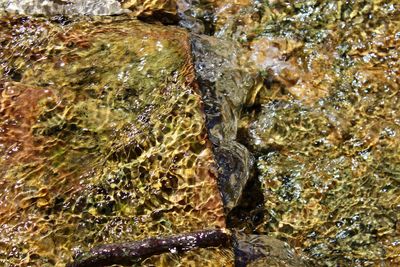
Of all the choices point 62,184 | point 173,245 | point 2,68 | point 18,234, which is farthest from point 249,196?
point 2,68

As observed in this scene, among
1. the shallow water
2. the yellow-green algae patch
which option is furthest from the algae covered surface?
the yellow-green algae patch

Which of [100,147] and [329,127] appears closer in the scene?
[100,147]

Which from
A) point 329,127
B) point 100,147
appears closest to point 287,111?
point 329,127

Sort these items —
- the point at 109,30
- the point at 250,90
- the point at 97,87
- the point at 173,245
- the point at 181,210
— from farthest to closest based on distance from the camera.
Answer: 1. the point at 250,90
2. the point at 109,30
3. the point at 97,87
4. the point at 181,210
5. the point at 173,245

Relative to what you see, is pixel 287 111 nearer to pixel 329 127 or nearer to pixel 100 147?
pixel 329 127

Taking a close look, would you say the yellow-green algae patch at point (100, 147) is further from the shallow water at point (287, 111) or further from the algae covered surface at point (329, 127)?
the algae covered surface at point (329, 127)

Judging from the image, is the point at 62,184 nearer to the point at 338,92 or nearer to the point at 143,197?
the point at 143,197

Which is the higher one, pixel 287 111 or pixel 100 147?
pixel 100 147
